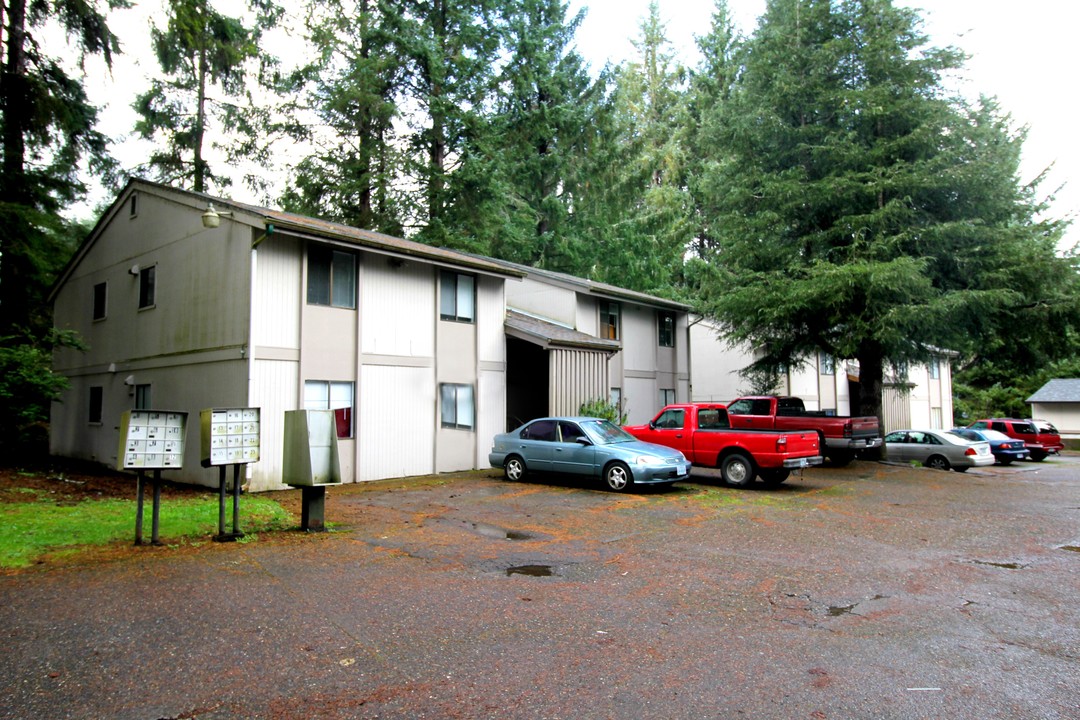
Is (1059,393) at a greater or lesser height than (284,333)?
lesser

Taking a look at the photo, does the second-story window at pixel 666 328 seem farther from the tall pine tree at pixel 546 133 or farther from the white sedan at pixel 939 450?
the white sedan at pixel 939 450

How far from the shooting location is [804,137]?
2225 cm

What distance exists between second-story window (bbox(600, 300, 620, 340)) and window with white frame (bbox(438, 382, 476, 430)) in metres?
7.31

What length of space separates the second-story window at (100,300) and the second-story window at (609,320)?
50.3ft

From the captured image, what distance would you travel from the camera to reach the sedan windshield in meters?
14.7

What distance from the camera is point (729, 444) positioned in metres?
15.4

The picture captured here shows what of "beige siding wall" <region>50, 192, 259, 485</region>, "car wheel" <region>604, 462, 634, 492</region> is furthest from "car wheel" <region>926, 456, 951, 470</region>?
"beige siding wall" <region>50, 192, 259, 485</region>

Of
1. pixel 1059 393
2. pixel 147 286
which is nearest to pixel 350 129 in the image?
pixel 147 286

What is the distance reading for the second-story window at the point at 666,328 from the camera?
27250mm

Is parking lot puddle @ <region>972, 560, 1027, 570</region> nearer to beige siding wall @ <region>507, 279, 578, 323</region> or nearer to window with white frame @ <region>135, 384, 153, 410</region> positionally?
beige siding wall @ <region>507, 279, 578, 323</region>

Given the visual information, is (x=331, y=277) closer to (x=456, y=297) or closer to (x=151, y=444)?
(x=456, y=297)

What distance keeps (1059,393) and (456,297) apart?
42.0 meters

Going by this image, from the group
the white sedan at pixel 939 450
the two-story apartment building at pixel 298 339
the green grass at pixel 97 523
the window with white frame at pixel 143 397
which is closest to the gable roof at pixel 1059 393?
the white sedan at pixel 939 450

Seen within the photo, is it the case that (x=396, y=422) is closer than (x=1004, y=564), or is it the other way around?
(x=1004, y=564)
